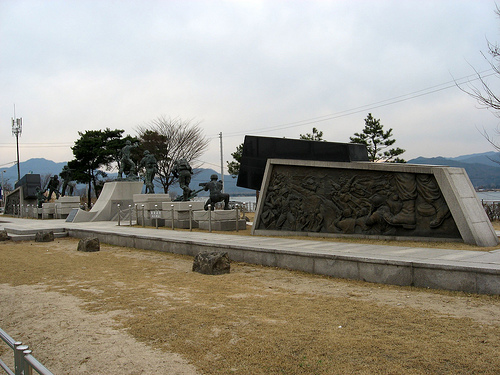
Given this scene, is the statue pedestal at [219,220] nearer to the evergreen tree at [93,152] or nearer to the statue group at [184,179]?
the statue group at [184,179]

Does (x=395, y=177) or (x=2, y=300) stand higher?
(x=395, y=177)

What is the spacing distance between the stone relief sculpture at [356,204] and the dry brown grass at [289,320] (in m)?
2.82

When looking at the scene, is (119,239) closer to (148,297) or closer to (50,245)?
(50,245)

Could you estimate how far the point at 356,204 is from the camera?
33.1ft

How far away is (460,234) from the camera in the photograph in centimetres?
855

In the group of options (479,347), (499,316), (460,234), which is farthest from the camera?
(460,234)

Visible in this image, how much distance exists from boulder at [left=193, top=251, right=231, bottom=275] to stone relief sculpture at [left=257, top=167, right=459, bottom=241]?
3518 mm

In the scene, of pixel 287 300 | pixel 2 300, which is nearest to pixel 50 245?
pixel 2 300

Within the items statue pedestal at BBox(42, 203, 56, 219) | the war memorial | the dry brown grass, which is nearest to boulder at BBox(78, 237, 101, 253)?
the war memorial

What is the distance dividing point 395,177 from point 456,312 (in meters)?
4.69

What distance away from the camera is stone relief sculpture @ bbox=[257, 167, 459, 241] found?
8953 mm

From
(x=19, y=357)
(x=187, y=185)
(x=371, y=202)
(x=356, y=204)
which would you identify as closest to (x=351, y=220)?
(x=356, y=204)

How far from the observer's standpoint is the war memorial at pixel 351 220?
6.76 metres

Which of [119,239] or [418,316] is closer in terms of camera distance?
[418,316]
